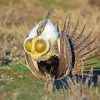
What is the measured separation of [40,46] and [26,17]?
8.39 meters

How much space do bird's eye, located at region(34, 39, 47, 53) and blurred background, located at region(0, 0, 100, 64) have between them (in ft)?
7.57

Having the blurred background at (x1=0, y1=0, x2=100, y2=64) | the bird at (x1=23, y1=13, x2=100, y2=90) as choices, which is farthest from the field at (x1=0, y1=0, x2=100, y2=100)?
the bird at (x1=23, y1=13, x2=100, y2=90)

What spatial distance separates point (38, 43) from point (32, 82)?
98cm

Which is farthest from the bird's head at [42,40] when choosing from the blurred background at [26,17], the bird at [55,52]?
the blurred background at [26,17]

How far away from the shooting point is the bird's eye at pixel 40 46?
22.7 feet

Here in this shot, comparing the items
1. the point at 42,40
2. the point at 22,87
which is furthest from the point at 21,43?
the point at 42,40

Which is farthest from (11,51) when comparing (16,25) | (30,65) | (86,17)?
(86,17)

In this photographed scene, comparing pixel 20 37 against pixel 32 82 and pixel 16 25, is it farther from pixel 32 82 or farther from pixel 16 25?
pixel 32 82

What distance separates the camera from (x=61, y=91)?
6.81 meters

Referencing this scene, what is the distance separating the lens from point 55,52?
7.05 meters

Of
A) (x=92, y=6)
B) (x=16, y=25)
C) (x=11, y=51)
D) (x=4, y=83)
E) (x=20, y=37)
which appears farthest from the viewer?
(x=92, y=6)

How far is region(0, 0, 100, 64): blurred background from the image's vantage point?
1064cm

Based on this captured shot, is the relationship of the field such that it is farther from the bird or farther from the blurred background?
the bird

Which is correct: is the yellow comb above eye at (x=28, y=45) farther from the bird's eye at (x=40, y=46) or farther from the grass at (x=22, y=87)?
the grass at (x=22, y=87)
